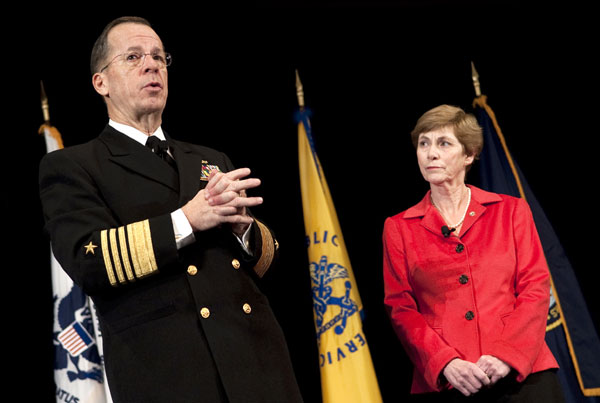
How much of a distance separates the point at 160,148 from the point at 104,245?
42cm

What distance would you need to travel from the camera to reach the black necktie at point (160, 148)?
6.76 feet

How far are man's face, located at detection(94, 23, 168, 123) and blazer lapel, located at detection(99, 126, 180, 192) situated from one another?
0.11m

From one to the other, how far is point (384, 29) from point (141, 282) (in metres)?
2.65

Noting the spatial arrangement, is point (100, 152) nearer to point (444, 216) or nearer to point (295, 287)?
point (444, 216)

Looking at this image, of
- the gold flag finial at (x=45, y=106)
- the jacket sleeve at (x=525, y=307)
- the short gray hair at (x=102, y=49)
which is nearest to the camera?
the short gray hair at (x=102, y=49)

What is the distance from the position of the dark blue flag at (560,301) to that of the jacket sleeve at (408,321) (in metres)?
0.96

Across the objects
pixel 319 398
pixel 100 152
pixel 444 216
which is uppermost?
pixel 100 152

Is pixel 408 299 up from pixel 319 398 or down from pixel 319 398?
up

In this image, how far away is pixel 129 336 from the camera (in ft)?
5.85

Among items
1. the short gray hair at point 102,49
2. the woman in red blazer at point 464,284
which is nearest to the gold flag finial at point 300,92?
the woman in red blazer at point 464,284

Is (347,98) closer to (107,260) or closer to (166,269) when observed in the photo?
(166,269)

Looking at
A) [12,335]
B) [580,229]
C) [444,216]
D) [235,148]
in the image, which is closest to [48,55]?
[235,148]

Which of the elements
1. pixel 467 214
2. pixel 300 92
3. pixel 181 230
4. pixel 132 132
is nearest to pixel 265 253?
pixel 181 230

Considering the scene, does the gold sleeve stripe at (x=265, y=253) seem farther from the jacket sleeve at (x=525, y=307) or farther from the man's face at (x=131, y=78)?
the jacket sleeve at (x=525, y=307)
